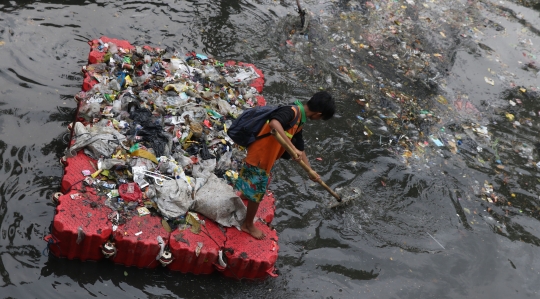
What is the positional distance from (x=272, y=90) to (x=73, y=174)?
298 cm

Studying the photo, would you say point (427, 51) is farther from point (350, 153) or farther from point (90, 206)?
point (90, 206)

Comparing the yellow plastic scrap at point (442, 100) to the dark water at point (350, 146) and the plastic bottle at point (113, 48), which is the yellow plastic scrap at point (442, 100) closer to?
the dark water at point (350, 146)

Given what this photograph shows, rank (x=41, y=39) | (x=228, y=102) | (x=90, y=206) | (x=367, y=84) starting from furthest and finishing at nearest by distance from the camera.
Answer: (x=367, y=84), (x=41, y=39), (x=228, y=102), (x=90, y=206)

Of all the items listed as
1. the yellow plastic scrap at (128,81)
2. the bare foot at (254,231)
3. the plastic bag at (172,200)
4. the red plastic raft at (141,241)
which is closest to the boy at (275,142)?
the bare foot at (254,231)

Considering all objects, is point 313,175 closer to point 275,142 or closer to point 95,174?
point 275,142

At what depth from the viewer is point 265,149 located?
348cm

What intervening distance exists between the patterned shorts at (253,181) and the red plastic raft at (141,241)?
0.46 metres

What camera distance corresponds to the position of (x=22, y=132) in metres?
4.52

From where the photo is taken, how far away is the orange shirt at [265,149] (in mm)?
3430

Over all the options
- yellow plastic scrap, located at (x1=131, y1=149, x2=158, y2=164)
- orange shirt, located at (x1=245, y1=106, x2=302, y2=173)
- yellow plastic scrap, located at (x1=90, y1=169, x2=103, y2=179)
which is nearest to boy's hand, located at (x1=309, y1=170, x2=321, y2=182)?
orange shirt, located at (x1=245, y1=106, x2=302, y2=173)

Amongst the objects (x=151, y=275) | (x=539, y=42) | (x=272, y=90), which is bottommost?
(x=151, y=275)

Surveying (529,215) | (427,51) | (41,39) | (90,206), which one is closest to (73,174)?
(90,206)

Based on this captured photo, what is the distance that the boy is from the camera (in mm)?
3342

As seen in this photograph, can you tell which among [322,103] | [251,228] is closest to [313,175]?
[322,103]
